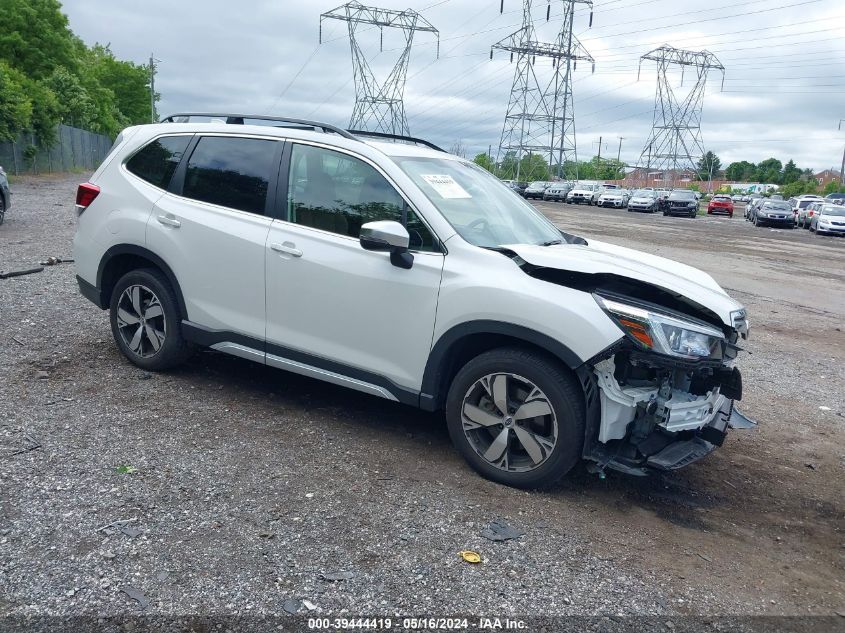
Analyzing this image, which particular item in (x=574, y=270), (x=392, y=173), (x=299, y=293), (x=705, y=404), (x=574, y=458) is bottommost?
(x=574, y=458)

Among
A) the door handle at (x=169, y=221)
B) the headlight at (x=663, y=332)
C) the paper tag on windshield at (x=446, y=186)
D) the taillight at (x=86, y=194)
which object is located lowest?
the headlight at (x=663, y=332)

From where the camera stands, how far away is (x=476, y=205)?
486 cm

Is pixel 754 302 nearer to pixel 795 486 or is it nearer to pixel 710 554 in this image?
pixel 795 486

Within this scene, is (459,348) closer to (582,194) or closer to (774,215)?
(774,215)

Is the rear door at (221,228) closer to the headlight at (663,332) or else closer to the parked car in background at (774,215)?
the headlight at (663,332)

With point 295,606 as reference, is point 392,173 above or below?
above

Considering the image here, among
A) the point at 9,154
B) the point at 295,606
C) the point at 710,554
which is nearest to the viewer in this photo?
the point at 295,606

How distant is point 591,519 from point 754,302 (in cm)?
906

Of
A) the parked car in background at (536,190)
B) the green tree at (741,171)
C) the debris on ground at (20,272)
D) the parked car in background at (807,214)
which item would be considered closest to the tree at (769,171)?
the green tree at (741,171)

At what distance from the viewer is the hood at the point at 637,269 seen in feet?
13.3

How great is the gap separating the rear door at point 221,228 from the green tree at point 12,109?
3275cm

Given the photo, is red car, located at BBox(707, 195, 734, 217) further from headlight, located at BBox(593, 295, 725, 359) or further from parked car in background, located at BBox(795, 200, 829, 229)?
headlight, located at BBox(593, 295, 725, 359)

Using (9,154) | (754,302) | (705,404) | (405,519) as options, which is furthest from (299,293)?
(9,154)

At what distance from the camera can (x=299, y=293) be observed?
186 inches
